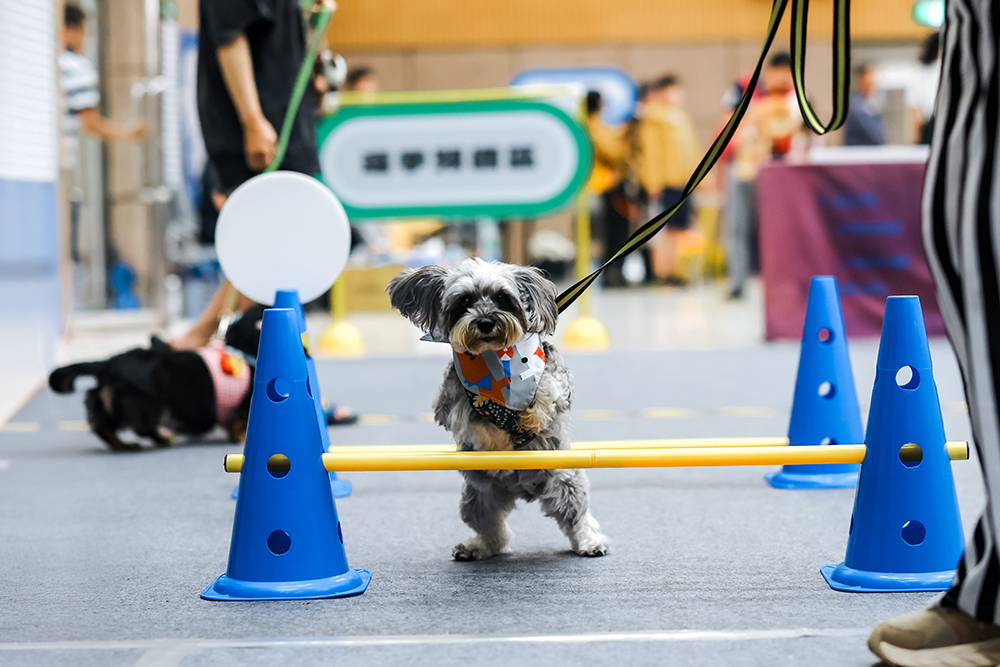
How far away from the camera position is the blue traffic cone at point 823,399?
2.83 metres

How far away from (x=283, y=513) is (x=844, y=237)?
4.72 metres

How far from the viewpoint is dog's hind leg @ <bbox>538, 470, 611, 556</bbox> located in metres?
2.20

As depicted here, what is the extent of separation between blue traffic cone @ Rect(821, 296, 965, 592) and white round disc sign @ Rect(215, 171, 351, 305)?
4.31 feet

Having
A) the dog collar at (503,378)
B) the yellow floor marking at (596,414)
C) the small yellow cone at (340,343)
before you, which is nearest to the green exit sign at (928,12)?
the small yellow cone at (340,343)

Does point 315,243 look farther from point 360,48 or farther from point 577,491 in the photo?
point 360,48

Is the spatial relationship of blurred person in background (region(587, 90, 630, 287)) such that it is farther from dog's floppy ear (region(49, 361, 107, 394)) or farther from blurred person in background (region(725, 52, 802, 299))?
dog's floppy ear (region(49, 361, 107, 394))


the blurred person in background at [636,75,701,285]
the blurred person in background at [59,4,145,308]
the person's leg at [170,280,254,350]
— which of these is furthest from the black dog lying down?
the blurred person in background at [636,75,701,285]

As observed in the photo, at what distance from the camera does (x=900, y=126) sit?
10.4m

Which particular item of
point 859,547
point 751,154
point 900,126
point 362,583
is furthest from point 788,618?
point 900,126

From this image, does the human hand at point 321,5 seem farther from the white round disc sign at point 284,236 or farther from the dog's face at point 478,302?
the dog's face at point 478,302

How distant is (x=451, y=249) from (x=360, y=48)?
17.9ft

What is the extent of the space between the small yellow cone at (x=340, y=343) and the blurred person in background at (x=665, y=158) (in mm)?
5070

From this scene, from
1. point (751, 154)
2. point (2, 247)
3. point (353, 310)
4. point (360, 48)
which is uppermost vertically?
point (360, 48)

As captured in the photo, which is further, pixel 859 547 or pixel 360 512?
pixel 360 512
